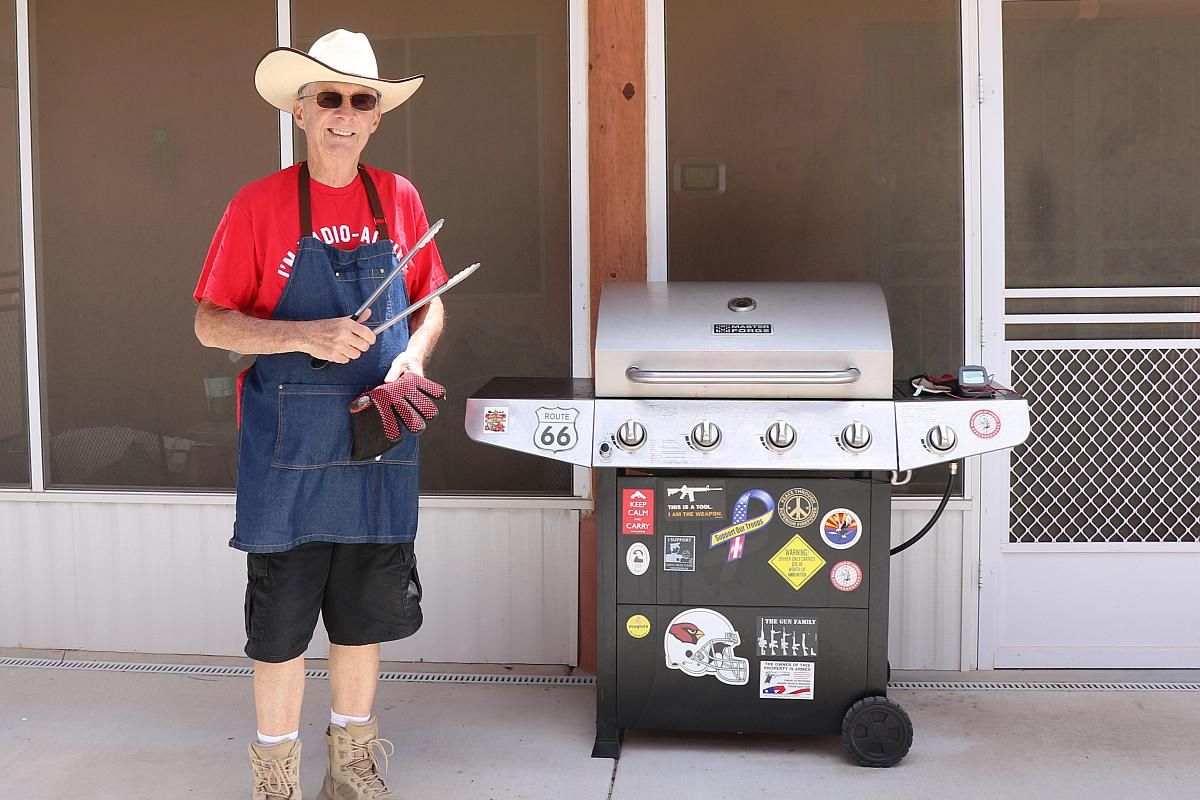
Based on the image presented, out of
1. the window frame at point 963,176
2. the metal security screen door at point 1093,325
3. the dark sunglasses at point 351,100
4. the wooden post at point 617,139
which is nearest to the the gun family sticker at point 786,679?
the window frame at point 963,176

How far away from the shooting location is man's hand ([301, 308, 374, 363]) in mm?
2531

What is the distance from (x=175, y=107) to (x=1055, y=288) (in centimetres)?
277

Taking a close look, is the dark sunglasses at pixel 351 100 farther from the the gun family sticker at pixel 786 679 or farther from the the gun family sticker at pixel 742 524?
the the gun family sticker at pixel 786 679

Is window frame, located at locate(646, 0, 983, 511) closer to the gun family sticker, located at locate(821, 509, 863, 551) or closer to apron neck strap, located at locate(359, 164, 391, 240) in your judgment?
the gun family sticker, located at locate(821, 509, 863, 551)

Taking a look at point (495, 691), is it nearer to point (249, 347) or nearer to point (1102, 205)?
point (249, 347)

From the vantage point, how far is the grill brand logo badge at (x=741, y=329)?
292 centimetres

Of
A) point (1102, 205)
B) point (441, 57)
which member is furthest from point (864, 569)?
point (441, 57)

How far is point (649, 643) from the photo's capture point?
3.07 meters

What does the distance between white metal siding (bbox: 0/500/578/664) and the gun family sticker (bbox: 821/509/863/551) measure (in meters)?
1.00

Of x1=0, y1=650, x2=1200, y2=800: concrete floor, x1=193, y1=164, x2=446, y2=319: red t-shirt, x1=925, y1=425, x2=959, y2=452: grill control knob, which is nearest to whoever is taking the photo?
x1=193, y1=164, x2=446, y2=319: red t-shirt

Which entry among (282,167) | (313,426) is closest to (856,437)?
(313,426)

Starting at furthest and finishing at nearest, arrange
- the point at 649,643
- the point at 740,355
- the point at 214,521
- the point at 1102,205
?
the point at 214,521 → the point at 1102,205 → the point at 649,643 → the point at 740,355

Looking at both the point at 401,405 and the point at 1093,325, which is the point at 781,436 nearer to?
the point at 401,405

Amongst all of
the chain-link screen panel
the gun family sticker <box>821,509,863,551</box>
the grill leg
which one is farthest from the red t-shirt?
the chain-link screen panel
